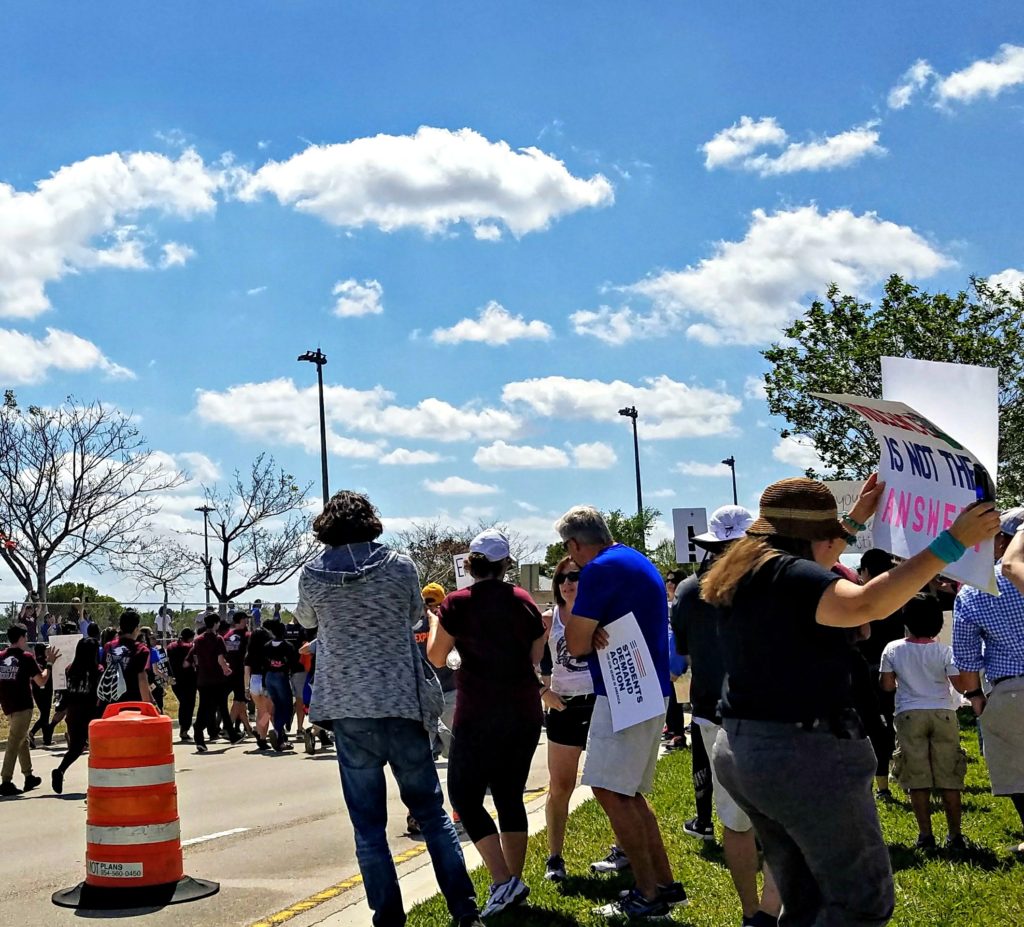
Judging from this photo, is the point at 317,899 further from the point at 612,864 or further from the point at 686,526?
the point at 686,526

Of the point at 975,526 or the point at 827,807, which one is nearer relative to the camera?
the point at 975,526

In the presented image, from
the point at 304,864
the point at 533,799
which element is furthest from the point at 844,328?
the point at 304,864

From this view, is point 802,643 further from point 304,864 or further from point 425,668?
point 304,864

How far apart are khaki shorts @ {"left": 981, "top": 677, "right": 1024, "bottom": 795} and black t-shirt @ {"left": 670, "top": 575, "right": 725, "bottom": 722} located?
1704 millimetres

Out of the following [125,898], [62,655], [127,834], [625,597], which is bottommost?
[125,898]

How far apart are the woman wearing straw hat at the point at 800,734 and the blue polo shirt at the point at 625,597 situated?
6.06ft

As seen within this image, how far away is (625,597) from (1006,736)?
2.54 m

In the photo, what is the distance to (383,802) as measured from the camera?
5809 millimetres

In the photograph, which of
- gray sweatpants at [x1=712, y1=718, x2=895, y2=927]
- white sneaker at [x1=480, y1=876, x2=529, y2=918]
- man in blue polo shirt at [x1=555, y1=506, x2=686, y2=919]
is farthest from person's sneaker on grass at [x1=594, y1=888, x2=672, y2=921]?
gray sweatpants at [x1=712, y1=718, x2=895, y2=927]

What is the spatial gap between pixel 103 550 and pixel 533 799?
3054 cm

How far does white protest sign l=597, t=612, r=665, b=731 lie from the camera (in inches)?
234

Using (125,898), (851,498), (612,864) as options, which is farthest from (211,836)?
(851,498)

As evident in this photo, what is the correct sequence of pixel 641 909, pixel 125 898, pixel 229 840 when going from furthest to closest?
pixel 229 840 < pixel 125 898 < pixel 641 909

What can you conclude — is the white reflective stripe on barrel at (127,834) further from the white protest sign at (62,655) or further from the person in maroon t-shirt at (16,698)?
the white protest sign at (62,655)
